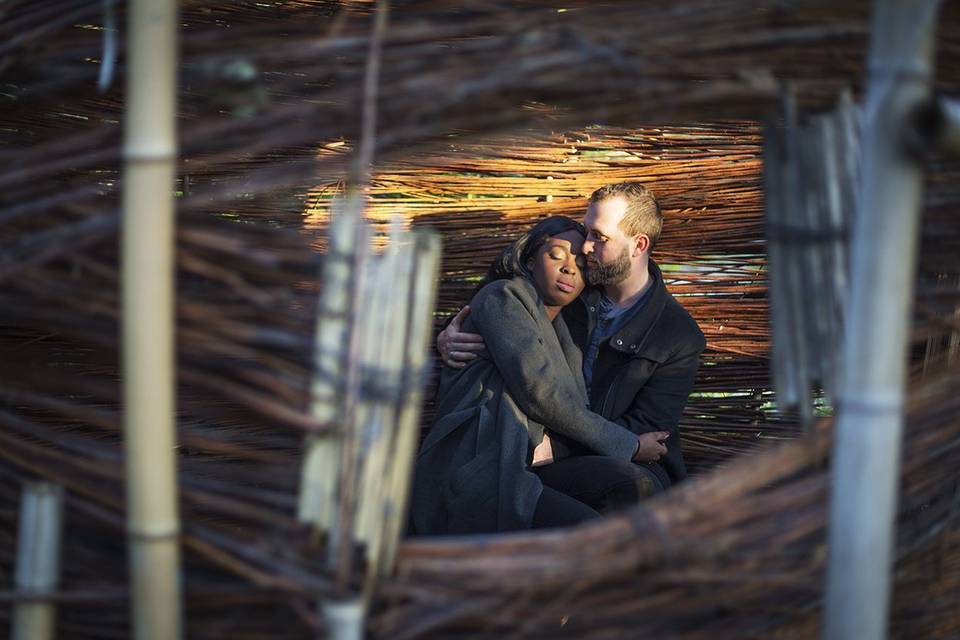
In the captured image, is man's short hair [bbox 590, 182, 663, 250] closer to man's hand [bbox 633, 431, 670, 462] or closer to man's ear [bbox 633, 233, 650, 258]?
man's ear [bbox 633, 233, 650, 258]

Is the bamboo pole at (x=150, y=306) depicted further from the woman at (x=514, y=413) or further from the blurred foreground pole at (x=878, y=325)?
the woman at (x=514, y=413)

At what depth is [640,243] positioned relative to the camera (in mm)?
2854

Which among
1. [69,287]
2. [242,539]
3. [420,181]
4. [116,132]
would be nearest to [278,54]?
[116,132]

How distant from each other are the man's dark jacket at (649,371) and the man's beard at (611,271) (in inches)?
2.9

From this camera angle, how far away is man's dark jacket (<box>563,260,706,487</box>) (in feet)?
9.11

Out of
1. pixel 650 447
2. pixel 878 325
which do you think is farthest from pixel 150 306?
pixel 650 447

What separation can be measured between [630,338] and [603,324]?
0.43 feet

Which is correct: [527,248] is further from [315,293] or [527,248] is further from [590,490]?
→ [315,293]

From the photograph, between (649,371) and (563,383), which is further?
(649,371)

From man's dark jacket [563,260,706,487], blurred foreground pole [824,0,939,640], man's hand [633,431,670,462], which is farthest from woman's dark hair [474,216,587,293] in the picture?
blurred foreground pole [824,0,939,640]

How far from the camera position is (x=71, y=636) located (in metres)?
1.67

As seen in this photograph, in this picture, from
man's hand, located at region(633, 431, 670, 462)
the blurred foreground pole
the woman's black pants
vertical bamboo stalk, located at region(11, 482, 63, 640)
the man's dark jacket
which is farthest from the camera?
the man's dark jacket

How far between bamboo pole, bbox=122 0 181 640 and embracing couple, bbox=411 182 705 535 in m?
1.13

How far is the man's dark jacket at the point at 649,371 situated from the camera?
278 centimetres
